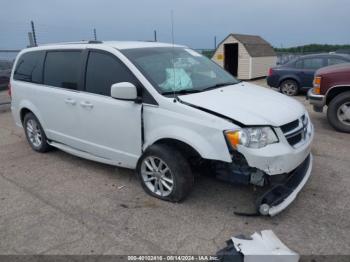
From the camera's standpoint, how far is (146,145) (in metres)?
3.65

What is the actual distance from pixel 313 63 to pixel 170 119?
29.1 feet

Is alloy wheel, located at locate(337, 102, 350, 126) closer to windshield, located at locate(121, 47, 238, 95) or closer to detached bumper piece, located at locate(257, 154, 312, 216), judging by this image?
windshield, located at locate(121, 47, 238, 95)

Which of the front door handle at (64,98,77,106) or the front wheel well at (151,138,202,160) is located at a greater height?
the front door handle at (64,98,77,106)

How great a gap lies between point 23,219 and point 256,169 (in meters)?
2.52

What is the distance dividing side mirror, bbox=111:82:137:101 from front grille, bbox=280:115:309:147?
5.19ft

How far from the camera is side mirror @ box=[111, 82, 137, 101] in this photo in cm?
344

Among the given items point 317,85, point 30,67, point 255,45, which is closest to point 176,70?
point 30,67

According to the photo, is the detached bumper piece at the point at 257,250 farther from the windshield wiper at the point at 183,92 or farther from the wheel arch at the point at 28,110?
the wheel arch at the point at 28,110

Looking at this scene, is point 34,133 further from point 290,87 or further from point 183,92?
point 290,87

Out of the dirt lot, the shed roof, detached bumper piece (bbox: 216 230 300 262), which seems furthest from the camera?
the shed roof

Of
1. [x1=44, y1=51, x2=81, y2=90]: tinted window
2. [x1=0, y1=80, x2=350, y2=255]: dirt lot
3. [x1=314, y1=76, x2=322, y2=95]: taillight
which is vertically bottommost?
[x1=0, y1=80, x2=350, y2=255]: dirt lot

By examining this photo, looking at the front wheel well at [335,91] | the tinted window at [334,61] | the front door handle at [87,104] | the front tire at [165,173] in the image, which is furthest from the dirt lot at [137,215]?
the tinted window at [334,61]

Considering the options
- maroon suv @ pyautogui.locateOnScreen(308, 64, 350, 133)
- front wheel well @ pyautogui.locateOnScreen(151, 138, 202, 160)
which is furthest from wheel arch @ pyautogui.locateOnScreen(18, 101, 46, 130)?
maroon suv @ pyautogui.locateOnScreen(308, 64, 350, 133)

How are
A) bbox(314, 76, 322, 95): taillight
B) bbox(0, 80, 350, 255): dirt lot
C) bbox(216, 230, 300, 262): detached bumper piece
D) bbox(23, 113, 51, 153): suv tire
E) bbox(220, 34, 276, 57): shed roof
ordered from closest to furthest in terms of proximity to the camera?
bbox(216, 230, 300, 262): detached bumper piece, bbox(0, 80, 350, 255): dirt lot, bbox(23, 113, 51, 153): suv tire, bbox(314, 76, 322, 95): taillight, bbox(220, 34, 276, 57): shed roof
